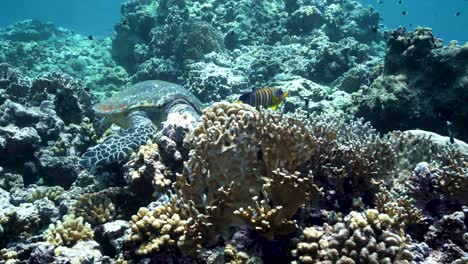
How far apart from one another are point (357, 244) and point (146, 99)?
572 cm

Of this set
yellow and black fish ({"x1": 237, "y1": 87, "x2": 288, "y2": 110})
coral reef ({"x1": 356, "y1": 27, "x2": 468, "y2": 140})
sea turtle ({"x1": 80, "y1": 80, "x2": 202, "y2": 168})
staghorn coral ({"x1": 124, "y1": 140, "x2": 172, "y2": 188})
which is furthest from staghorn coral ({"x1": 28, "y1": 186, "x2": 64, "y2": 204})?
coral reef ({"x1": 356, "y1": 27, "x2": 468, "y2": 140})

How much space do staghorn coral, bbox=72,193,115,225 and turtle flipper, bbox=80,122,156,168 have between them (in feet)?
1.61

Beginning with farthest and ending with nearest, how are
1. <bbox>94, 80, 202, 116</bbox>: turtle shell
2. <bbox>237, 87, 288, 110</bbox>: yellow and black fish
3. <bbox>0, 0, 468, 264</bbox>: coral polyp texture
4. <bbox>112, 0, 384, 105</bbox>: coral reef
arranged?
<bbox>112, 0, 384, 105</bbox>: coral reef → <bbox>94, 80, 202, 116</bbox>: turtle shell → <bbox>237, 87, 288, 110</bbox>: yellow and black fish → <bbox>0, 0, 468, 264</bbox>: coral polyp texture

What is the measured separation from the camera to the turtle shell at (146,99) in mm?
7195

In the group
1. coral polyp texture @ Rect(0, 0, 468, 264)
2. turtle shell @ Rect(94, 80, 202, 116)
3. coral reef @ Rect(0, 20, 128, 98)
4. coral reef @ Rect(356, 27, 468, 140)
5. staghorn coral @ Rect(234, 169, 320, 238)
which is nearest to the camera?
staghorn coral @ Rect(234, 169, 320, 238)

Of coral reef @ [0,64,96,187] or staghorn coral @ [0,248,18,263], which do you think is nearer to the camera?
staghorn coral @ [0,248,18,263]

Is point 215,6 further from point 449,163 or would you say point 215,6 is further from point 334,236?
point 334,236

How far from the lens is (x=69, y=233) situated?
3.79 metres

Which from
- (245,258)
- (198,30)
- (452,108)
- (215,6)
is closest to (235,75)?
(198,30)

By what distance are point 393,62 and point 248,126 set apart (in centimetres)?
582

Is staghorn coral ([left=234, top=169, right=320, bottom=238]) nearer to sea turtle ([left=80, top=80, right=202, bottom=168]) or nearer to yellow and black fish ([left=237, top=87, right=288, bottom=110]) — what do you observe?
yellow and black fish ([left=237, top=87, right=288, bottom=110])

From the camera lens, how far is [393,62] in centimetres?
772

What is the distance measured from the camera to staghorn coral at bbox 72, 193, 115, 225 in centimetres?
425

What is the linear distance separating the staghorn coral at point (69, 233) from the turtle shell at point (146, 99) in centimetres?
359
